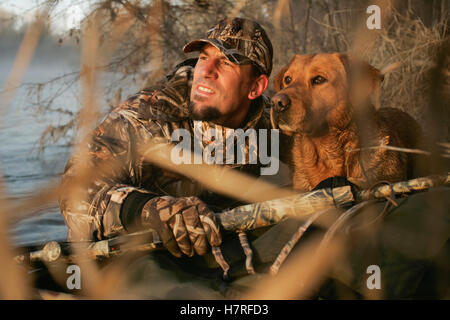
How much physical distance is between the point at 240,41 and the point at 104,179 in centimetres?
121

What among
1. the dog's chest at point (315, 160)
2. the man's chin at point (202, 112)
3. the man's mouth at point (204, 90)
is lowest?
the dog's chest at point (315, 160)

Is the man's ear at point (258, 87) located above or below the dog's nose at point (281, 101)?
above

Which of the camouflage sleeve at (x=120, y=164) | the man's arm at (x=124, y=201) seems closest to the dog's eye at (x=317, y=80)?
the camouflage sleeve at (x=120, y=164)

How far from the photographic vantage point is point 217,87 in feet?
10.3

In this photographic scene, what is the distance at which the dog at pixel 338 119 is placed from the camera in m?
2.87

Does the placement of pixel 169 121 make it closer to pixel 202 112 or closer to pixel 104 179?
pixel 202 112

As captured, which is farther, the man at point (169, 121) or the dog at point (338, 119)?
the dog at point (338, 119)

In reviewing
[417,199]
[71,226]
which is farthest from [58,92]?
[417,199]

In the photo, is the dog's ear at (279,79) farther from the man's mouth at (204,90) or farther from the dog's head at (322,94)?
the man's mouth at (204,90)

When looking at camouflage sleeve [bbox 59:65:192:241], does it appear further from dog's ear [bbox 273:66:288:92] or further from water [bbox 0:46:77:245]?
water [bbox 0:46:77:245]

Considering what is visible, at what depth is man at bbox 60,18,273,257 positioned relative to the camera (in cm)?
273

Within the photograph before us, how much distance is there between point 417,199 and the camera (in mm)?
2143

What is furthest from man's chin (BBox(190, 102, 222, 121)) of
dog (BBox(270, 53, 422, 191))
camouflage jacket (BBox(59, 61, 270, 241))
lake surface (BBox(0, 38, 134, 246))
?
lake surface (BBox(0, 38, 134, 246))
